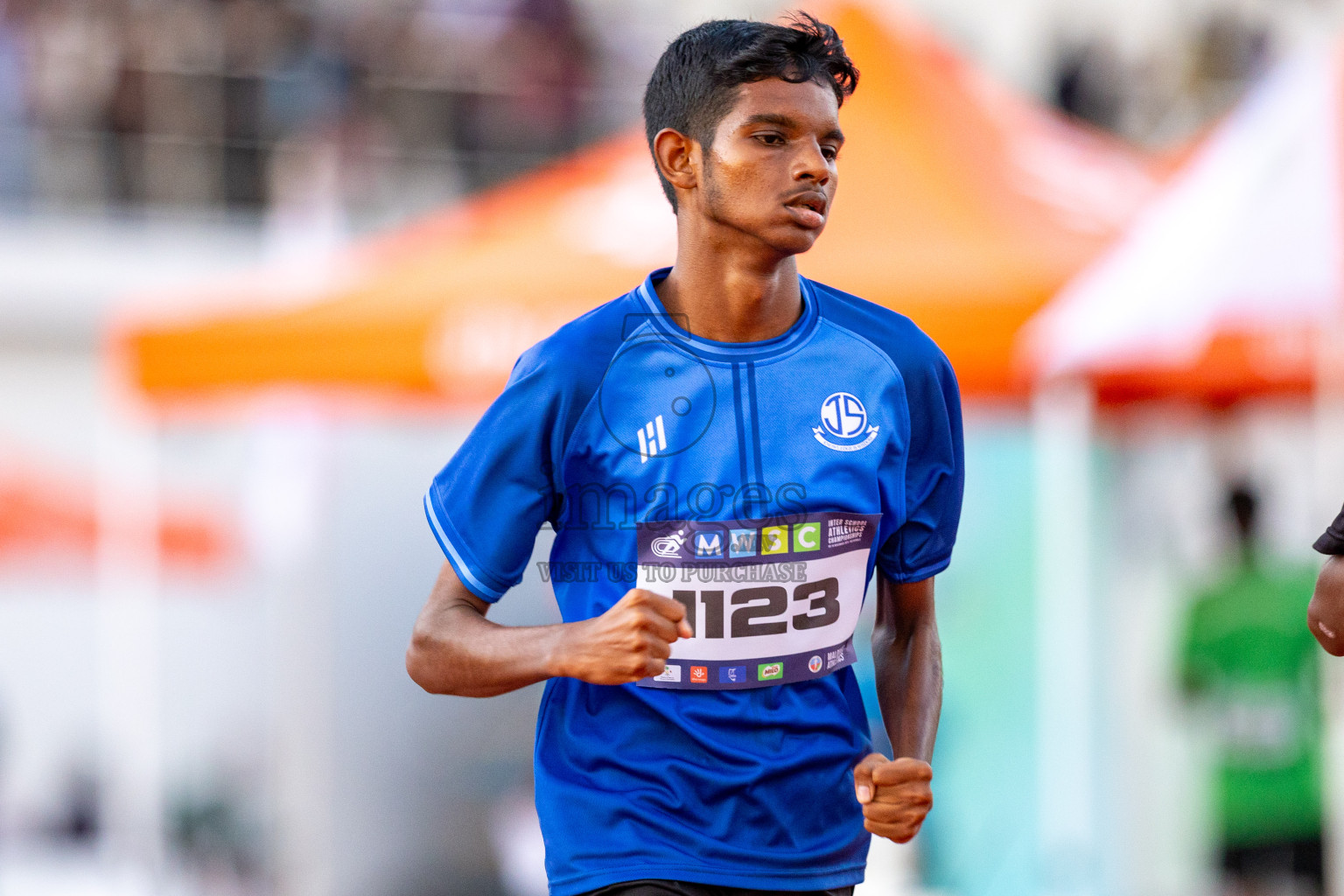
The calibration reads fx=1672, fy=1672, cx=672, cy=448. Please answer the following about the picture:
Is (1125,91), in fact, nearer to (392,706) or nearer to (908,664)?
(392,706)

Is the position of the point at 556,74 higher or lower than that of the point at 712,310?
higher

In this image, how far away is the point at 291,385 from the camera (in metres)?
5.12

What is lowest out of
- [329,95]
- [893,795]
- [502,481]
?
[893,795]

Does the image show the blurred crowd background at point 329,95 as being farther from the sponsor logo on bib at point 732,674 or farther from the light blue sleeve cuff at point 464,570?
the sponsor logo on bib at point 732,674

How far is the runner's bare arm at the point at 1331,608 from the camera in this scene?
2090mm

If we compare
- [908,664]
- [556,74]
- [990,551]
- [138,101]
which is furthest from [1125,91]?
[908,664]

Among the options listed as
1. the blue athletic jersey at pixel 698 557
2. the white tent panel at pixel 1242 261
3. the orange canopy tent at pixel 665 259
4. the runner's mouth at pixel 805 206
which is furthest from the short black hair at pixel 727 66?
the white tent panel at pixel 1242 261

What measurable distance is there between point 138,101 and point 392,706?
659cm

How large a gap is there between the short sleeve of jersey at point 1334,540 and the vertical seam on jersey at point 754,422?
72cm

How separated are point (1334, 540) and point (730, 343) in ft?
2.62

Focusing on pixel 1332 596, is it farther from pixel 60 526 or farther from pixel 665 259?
pixel 60 526

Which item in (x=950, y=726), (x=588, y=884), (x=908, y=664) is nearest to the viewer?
(x=588, y=884)

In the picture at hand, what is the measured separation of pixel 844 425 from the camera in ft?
6.86

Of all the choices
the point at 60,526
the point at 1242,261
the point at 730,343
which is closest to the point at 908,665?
the point at 730,343
